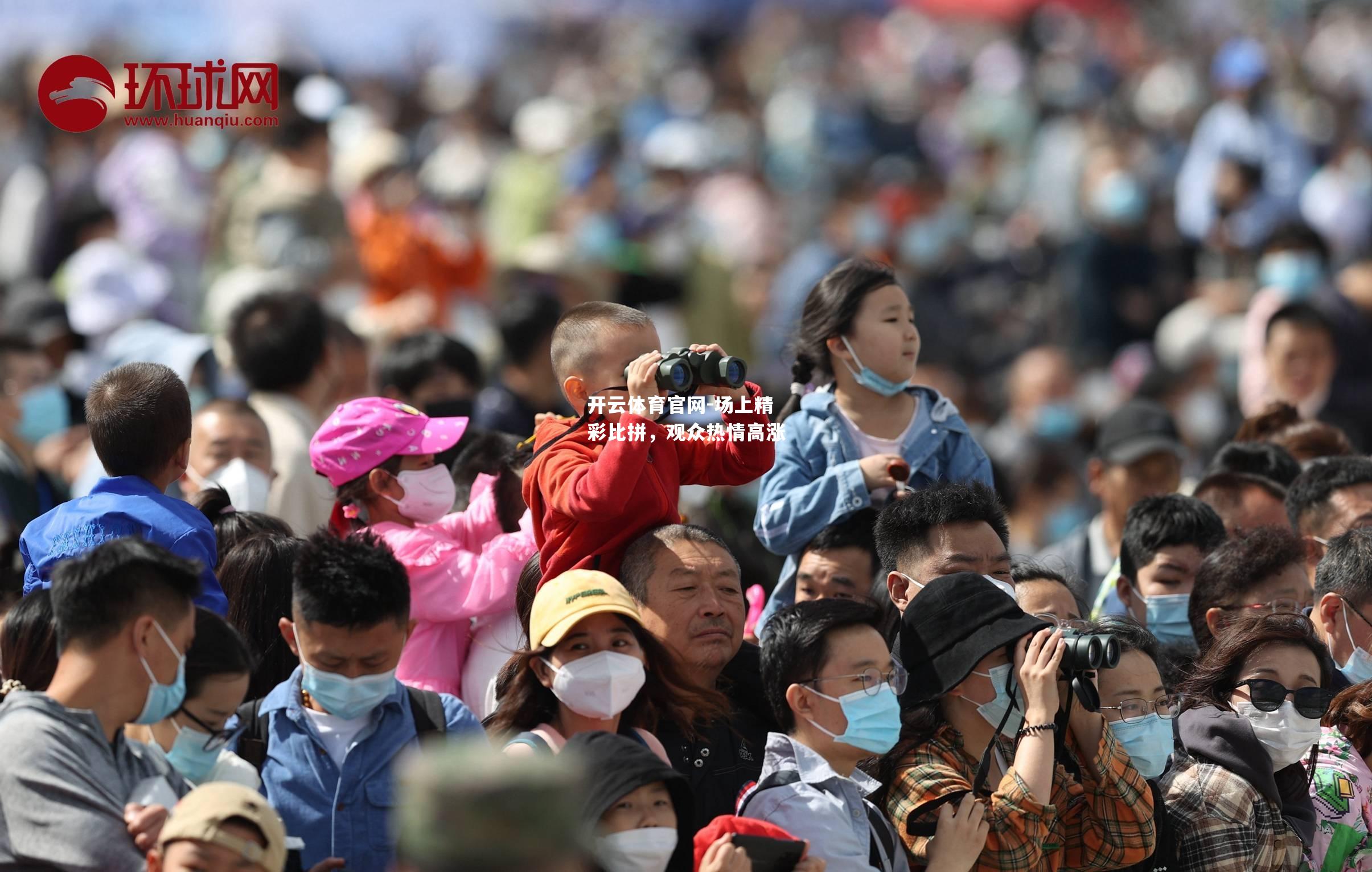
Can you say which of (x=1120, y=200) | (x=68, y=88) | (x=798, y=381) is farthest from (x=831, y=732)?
(x=1120, y=200)

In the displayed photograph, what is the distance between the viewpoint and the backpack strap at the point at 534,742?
497 cm

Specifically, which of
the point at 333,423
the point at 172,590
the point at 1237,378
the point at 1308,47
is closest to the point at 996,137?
the point at 1308,47

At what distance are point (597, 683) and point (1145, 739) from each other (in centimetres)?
171

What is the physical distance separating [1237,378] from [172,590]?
10604 mm

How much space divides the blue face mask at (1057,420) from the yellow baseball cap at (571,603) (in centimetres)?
921

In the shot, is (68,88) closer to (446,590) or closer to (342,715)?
(446,590)

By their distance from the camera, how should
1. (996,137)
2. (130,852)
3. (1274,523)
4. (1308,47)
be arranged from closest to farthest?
(130,852), (1274,523), (996,137), (1308,47)

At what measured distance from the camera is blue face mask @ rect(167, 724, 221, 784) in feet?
15.6

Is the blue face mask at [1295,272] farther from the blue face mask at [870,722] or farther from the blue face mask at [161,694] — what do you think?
the blue face mask at [161,694]

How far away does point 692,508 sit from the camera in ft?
29.5

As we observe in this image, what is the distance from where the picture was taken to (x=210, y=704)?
470cm

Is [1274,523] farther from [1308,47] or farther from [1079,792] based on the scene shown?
[1308,47]

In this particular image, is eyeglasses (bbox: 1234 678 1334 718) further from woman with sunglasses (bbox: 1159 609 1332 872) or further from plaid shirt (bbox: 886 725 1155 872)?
plaid shirt (bbox: 886 725 1155 872)

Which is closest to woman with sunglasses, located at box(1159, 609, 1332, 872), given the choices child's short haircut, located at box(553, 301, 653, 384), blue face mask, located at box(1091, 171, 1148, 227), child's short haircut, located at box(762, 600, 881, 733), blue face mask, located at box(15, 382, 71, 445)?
child's short haircut, located at box(762, 600, 881, 733)
